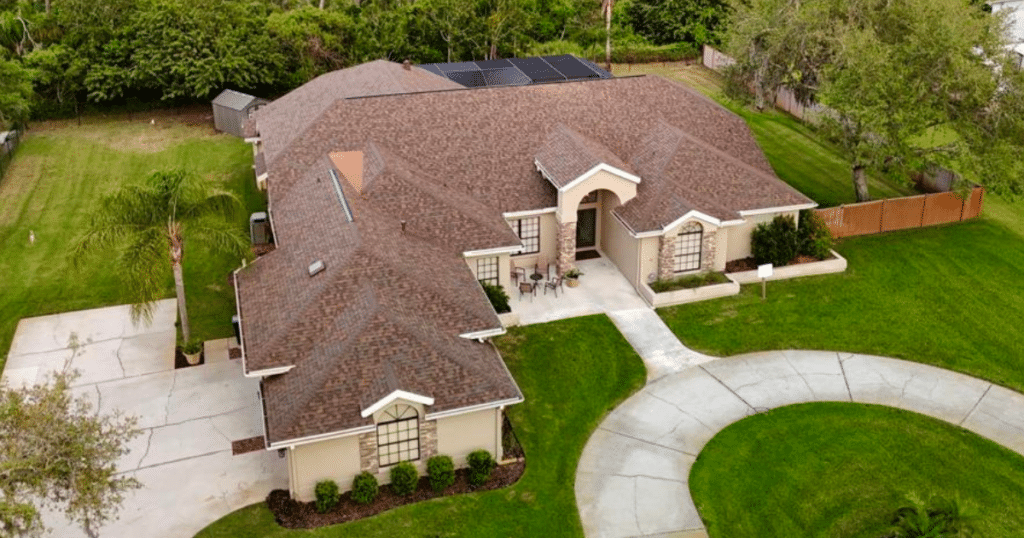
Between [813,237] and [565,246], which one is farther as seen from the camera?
[813,237]

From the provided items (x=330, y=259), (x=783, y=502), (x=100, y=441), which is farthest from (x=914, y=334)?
(x=100, y=441)

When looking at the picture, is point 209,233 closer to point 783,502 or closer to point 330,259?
point 330,259

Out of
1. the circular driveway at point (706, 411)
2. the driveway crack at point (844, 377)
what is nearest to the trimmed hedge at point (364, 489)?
the circular driveway at point (706, 411)

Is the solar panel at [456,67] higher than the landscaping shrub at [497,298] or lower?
higher

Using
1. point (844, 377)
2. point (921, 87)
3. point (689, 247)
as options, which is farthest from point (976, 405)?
point (921, 87)

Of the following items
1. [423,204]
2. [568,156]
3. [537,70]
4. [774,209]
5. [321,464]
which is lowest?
[321,464]

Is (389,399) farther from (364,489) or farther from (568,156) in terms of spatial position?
(568,156)

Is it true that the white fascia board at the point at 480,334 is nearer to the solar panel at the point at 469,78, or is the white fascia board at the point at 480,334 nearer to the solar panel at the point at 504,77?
the solar panel at the point at 504,77
